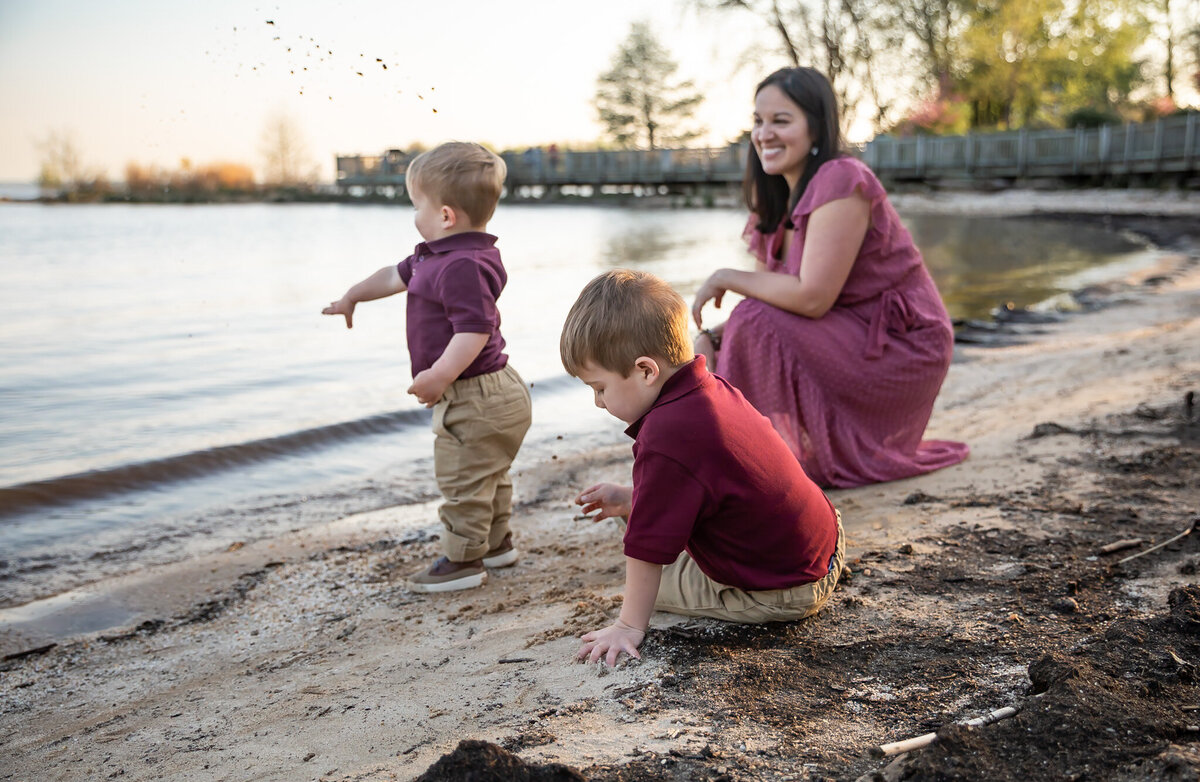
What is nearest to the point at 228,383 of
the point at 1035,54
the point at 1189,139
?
the point at 1189,139

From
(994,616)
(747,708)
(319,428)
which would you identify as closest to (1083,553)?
(994,616)

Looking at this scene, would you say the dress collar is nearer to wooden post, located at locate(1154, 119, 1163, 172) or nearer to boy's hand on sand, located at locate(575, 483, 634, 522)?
boy's hand on sand, located at locate(575, 483, 634, 522)

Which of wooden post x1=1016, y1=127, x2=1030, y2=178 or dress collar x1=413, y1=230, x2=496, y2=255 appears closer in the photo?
dress collar x1=413, y1=230, x2=496, y2=255

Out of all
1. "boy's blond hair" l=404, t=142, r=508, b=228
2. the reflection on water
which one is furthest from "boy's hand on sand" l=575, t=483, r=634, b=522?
the reflection on water

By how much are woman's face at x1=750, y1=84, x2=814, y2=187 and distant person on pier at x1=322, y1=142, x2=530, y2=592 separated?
112 cm

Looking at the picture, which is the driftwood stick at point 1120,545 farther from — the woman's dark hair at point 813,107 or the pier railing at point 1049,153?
the pier railing at point 1049,153

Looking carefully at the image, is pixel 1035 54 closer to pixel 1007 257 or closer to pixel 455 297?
pixel 1007 257

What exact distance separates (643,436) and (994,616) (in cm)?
96

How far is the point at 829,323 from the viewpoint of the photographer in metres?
3.75

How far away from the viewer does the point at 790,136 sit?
3.79 m

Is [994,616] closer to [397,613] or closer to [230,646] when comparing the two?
[397,613]

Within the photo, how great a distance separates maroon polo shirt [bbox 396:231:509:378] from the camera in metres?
3.21

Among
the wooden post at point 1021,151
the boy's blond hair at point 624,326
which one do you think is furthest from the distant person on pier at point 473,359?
the wooden post at point 1021,151

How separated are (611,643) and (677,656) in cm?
15
